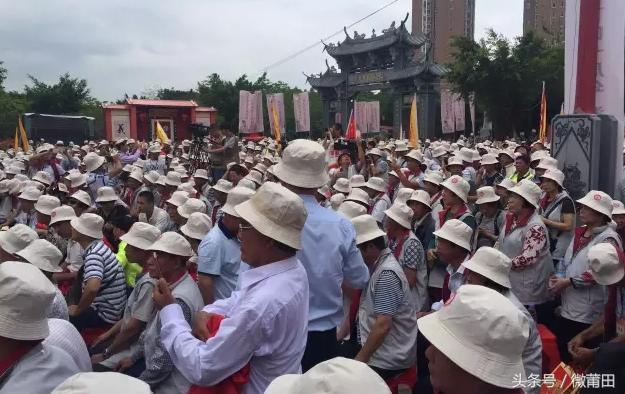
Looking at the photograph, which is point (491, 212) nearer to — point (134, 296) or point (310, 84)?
point (134, 296)

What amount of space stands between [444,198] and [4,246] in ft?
12.1

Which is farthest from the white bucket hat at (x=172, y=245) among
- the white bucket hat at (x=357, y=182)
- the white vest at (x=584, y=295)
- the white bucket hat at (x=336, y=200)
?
the white bucket hat at (x=357, y=182)

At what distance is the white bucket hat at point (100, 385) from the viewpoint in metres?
1.49

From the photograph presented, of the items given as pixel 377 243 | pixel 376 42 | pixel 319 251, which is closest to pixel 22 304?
pixel 319 251

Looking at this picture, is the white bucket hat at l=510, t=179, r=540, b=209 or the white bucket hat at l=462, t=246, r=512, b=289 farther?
the white bucket hat at l=510, t=179, r=540, b=209

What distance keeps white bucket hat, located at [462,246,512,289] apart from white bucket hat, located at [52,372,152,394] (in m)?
2.19

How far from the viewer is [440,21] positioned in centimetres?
6956

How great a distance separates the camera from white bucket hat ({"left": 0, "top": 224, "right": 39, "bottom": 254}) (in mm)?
4105

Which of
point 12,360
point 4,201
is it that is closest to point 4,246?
point 12,360

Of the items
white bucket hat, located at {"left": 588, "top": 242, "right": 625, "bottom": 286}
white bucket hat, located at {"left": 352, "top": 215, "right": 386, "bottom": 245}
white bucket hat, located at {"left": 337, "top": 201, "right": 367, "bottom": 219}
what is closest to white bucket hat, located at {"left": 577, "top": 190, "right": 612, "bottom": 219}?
white bucket hat, located at {"left": 588, "top": 242, "right": 625, "bottom": 286}

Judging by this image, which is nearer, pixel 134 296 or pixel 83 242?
pixel 134 296

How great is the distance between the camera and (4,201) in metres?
8.46

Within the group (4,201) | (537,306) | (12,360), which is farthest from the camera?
(4,201)

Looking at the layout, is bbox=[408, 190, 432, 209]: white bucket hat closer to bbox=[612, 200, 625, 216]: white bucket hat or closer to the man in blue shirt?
bbox=[612, 200, 625, 216]: white bucket hat
